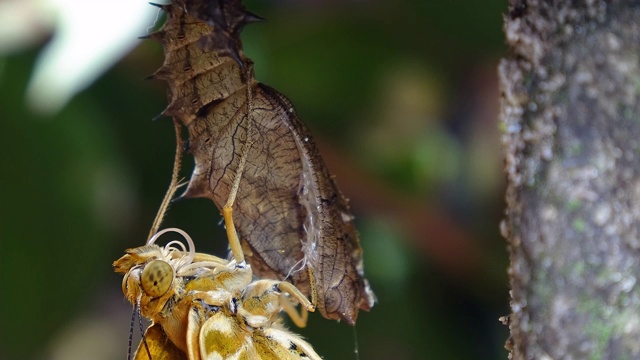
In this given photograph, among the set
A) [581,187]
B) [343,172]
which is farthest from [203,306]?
[343,172]

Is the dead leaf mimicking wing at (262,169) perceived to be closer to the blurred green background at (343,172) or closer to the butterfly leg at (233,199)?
the butterfly leg at (233,199)

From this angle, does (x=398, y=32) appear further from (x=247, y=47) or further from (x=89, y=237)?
(x=89, y=237)

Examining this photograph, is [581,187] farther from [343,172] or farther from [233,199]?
[343,172]

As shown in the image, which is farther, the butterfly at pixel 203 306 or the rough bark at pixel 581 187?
the butterfly at pixel 203 306

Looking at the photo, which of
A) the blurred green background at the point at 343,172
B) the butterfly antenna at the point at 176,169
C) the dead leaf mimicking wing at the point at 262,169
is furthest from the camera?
the blurred green background at the point at 343,172

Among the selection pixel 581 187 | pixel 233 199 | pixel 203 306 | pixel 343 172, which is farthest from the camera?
pixel 343 172

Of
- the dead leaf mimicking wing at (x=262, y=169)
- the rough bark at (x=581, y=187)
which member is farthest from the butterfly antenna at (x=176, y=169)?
the rough bark at (x=581, y=187)
